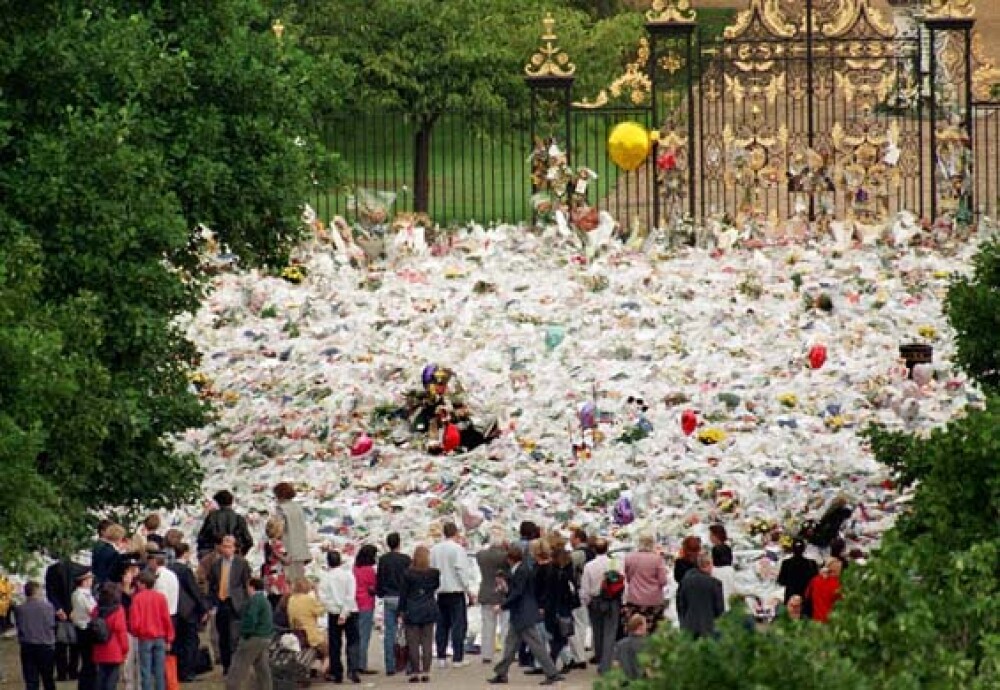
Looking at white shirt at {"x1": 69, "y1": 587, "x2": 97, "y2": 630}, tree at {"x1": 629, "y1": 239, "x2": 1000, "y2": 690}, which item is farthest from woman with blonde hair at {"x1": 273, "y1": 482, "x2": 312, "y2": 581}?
tree at {"x1": 629, "y1": 239, "x2": 1000, "y2": 690}

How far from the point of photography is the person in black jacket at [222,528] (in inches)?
964

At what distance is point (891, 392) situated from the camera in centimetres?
2884

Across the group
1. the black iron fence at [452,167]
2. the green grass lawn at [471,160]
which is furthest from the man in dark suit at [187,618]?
the green grass lawn at [471,160]

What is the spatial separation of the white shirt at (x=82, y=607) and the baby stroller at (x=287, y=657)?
1.26 metres

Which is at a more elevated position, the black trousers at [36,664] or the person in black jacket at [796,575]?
the person in black jacket at [796,575]

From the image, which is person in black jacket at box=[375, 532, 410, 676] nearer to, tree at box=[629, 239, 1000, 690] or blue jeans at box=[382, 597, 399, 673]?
blue jeans at box=[382, 597, 399, 673]

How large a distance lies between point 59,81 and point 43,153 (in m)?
0.85

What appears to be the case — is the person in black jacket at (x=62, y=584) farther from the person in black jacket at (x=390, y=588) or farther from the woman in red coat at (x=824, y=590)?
the woman in red coat at (x=824, y=590)

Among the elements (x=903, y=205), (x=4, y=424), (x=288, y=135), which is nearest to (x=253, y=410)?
(x=288, y=135)

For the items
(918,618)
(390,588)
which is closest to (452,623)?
(390,588)

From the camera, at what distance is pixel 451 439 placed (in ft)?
92.8

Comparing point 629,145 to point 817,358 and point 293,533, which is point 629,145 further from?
point 293,533

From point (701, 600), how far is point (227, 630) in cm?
356

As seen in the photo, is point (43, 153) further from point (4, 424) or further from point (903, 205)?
point (903, 205)
